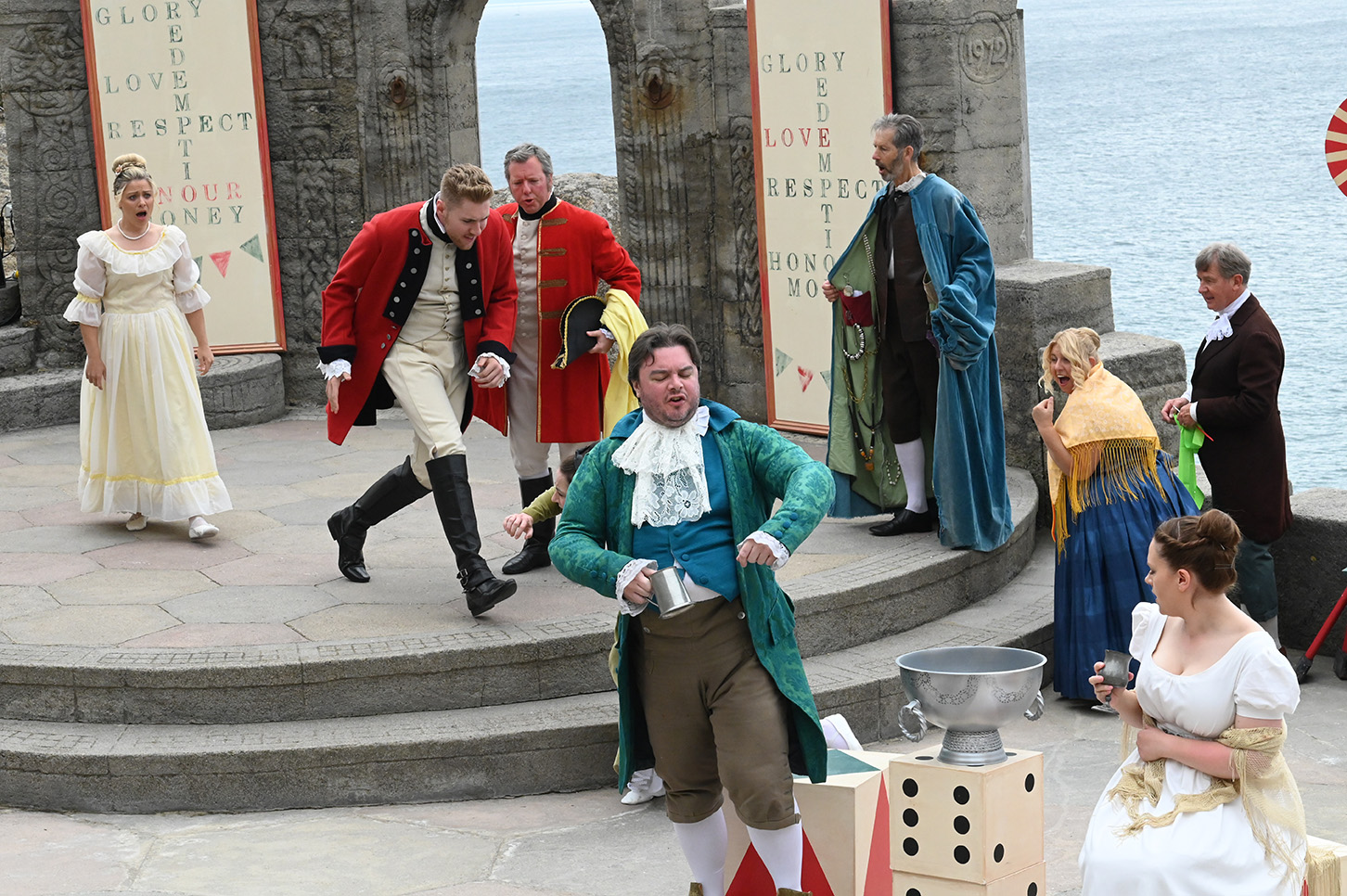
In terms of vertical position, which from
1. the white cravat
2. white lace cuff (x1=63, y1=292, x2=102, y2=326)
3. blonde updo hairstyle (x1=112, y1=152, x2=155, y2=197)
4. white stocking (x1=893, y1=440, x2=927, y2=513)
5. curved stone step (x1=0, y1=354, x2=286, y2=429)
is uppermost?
blonde updo hairstyle (x1=112, y1=152, x2=155, y2=197)

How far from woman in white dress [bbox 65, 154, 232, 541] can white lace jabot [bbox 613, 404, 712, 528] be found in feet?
12.1

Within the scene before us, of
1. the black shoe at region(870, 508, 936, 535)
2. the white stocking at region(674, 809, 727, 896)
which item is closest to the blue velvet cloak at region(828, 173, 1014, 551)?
the black shoe at region(870, 508, 936, 535)

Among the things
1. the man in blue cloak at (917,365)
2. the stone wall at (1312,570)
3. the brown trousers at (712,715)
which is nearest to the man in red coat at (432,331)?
the man in blue cloak at (917,365)

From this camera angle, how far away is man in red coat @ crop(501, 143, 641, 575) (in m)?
6.59

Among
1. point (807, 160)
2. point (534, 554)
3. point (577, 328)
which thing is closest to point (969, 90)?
point (807, 160)

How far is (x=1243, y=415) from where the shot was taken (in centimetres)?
621

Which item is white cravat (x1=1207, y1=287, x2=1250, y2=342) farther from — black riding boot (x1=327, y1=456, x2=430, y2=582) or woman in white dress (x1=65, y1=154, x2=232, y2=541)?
woman in white dress (x1=65, y1=154, x2=232, y2=541)

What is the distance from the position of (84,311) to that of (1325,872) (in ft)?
18.3

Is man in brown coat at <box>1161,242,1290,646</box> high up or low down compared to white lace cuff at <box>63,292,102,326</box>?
down

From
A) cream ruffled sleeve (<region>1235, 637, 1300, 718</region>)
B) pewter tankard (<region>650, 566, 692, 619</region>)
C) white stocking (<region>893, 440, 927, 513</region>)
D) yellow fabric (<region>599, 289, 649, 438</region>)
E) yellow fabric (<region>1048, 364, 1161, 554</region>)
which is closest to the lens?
cream ruffled sleeve (<region>1235, 637, 1300, 718</region>)

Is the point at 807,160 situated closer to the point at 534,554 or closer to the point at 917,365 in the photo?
the point at 917,365

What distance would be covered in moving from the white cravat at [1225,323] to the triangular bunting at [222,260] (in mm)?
6360

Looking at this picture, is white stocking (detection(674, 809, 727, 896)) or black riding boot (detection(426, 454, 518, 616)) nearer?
white stocking (detection(674, 809, 727, 896))

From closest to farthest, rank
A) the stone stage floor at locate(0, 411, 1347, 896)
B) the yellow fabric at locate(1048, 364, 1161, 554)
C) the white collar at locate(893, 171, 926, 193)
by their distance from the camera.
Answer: the stone stage floor at locate(0, 411, 1347, 896), the yellow fabric at locate(1048, 364, 1161, 554), the white collar at locate(893, 171, 926, 193)
